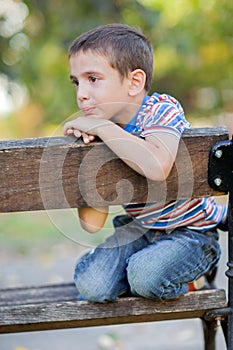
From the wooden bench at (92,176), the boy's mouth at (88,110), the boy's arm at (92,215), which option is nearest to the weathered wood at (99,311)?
the wooden bench at (92,176)

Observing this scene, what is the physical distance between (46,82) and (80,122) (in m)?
15.2

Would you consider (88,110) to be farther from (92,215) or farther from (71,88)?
(71,88)

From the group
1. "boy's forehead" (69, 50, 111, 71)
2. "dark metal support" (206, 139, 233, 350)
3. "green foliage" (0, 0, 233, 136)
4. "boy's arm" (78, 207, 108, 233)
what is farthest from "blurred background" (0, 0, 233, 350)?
"dark metal support" (206, 139, 233, 350)

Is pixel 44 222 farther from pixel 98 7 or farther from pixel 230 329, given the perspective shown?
pixel 230 329

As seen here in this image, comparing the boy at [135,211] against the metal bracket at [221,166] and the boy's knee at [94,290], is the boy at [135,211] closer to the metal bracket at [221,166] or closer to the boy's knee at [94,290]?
the boy's knee at [94,290]

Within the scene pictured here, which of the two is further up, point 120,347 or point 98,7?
point 98,7

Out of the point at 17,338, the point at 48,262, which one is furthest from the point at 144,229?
the point at 48,262

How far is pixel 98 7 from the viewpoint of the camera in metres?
9.09

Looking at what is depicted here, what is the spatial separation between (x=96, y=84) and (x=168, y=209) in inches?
20.5

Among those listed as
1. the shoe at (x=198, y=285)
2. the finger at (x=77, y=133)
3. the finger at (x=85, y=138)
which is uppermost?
the finger at (x=77, y=133)

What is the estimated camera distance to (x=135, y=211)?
8.78 ft

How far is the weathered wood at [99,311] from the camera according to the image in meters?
2.51

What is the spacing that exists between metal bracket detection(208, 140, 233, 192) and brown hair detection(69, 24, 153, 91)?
470 millimetres

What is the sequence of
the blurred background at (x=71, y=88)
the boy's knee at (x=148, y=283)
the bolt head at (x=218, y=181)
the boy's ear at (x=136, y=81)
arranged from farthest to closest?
1. the blurred background at (x=71, y=88)
2. the boy's ear at (x=136, y=81)
3. the boy's knee at (x=148, y=283)
4. the bolt head at (x=218, y=181)
